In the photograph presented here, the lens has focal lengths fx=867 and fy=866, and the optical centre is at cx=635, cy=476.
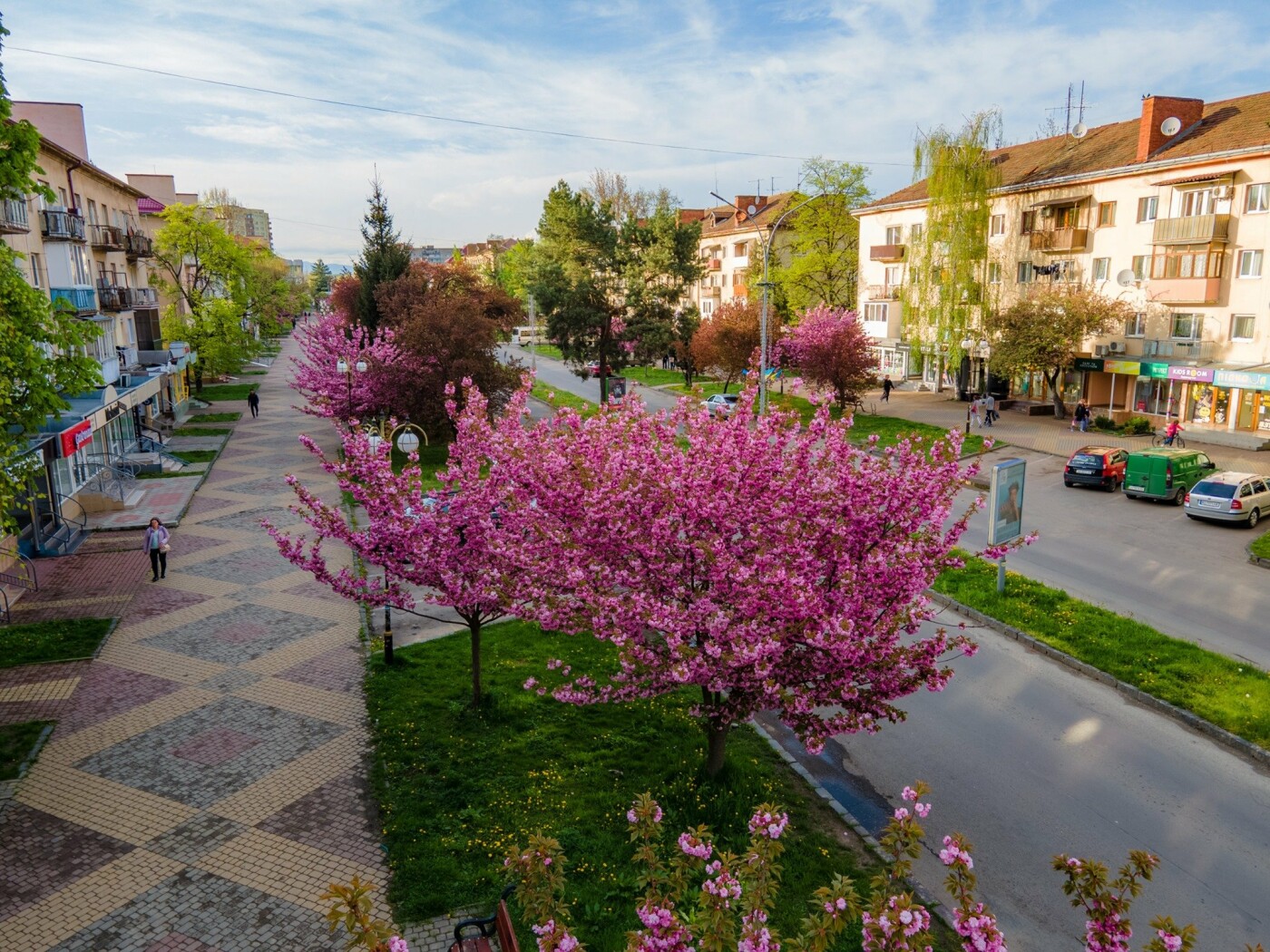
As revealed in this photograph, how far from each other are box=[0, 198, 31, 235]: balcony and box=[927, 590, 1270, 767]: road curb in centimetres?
2461

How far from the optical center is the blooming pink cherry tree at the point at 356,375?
31.2 meters

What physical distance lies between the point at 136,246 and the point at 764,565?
143 feet

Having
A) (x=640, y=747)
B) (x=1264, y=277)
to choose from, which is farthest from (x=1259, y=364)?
(x=640, y=747)

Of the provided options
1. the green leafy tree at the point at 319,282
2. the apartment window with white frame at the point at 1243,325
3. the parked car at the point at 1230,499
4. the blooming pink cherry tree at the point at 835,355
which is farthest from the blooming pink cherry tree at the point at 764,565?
the green leafy tree at the point at 319,282

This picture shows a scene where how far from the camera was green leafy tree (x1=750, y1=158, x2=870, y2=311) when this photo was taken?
52062mm

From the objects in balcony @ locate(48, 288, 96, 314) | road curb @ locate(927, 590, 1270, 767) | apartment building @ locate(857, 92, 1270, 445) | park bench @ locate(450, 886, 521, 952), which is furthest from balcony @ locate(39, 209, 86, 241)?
apartment building @ locate(857, 92, 1270, 445)

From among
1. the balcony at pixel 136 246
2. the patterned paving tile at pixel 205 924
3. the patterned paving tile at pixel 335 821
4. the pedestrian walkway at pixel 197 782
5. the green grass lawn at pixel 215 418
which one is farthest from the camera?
the green grass lawn at pixel 215 418

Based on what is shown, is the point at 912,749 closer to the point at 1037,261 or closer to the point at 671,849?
the point at 671,849

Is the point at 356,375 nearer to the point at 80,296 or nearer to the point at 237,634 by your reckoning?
the point at 80,296

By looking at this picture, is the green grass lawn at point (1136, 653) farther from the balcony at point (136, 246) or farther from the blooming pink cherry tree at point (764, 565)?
the balcony at point (136, 246)

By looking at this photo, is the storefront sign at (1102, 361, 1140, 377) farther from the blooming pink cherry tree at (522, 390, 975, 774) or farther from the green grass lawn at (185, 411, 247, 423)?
the green grass lawn at (185, 411, 247, 423)

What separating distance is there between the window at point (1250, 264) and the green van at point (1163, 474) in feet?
35.3

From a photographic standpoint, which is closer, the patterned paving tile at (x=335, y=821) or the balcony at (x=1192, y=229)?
the patterned paving tile at (x=335, y=821)

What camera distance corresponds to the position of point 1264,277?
3153 cm
